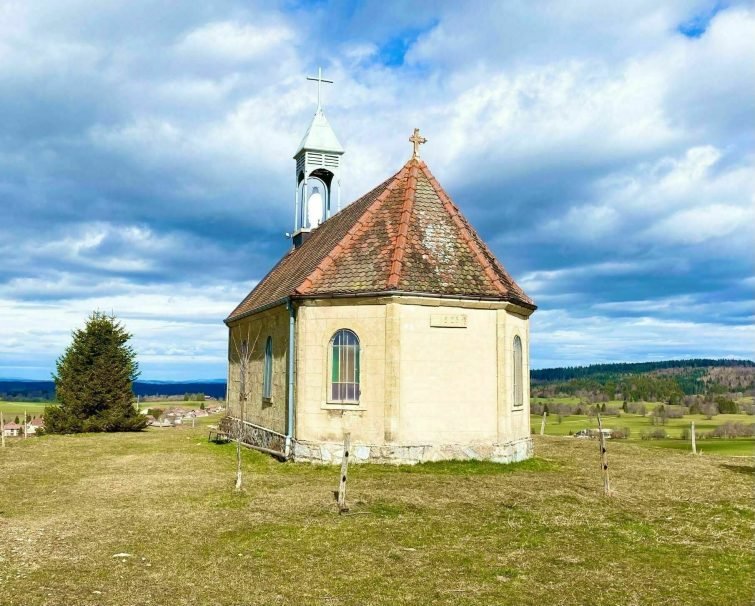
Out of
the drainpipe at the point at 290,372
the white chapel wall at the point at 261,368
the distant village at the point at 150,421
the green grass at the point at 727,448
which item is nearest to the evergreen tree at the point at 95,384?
the distant village at the point at 150,421

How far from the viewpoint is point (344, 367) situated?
1864 centimetres

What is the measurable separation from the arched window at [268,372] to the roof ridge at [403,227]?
21.4ft

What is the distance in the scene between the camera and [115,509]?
1270 cm

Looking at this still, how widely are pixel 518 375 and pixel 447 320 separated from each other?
3.87 m

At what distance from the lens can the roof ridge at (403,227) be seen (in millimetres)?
18172

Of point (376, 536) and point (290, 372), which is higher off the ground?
point (290, 372)

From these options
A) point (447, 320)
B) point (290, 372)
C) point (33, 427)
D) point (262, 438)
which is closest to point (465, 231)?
point (447, 320)

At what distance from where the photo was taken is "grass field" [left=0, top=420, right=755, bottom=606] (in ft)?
26.2

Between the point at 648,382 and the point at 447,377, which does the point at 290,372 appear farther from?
the point at 648,382

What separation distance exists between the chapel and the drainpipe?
3 cm

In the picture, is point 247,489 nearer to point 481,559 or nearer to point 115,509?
point 115,509

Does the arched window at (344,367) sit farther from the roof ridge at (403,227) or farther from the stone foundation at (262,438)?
the stone foundation at (262,438)

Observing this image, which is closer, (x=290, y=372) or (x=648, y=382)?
(x=290, y=372)

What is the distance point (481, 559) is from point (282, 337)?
511 inches
